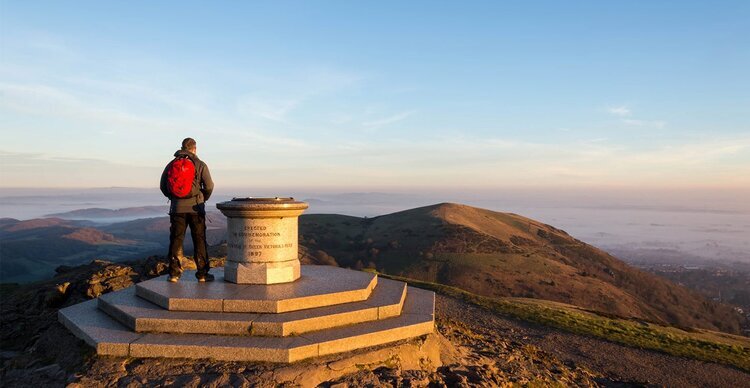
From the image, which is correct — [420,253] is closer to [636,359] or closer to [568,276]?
[568,276]

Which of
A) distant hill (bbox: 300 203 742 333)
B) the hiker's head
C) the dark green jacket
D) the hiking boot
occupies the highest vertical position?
the hiker's head

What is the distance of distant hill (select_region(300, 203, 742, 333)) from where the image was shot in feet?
174

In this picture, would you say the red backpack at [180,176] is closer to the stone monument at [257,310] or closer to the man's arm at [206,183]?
the man's arm at [206,183]

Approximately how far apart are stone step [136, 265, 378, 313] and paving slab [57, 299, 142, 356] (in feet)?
2.78

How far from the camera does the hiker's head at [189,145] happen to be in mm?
9938

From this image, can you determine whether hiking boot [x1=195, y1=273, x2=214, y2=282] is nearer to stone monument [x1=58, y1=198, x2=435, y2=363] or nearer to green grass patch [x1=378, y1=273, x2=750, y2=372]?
stone monument [x1=58, y1=198, x2=435, y2=363]

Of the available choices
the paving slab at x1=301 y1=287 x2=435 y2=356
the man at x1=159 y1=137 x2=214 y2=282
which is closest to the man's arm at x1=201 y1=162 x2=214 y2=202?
the man at x1=159 y1=137 x2=214 y2=282

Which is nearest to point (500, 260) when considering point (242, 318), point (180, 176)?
point (180, 176)

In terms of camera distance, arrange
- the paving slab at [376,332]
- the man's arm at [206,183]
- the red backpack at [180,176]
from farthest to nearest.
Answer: the man's arm at [206,183] < the red backpack at [180,176] < the paving slab at [376,332]

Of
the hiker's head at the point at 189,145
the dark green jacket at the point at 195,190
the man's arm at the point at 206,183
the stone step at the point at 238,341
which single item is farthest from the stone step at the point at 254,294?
the hiker's head at the point at 189,145

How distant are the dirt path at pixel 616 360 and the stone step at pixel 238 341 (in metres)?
6.42

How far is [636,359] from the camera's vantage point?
1398 centimetres

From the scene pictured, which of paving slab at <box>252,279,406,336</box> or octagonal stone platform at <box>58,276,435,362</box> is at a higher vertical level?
paving slab at <box>252,279,406,336</box>

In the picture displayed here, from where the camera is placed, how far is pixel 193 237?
10312mm
